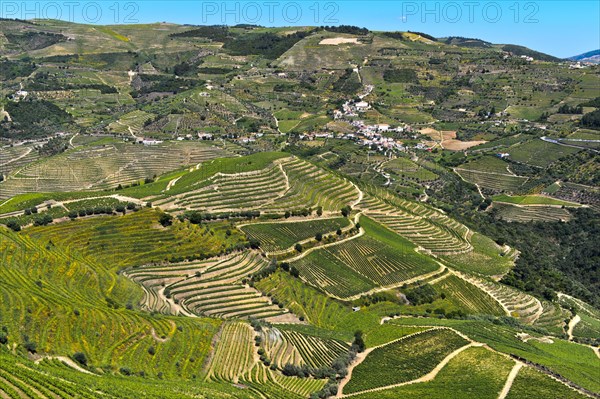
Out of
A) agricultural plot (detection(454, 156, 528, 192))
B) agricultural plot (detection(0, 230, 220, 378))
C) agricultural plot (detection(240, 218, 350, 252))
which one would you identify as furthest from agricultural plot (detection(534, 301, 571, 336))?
agricultural plot (detection(454, 156, 528, 192))

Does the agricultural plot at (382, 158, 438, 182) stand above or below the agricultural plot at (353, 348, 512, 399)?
above

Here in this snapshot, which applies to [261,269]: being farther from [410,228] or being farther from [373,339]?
[410,228]

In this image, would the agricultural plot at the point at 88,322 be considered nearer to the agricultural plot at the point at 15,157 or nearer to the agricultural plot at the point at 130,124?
the agricultural plot at the point at 15,157

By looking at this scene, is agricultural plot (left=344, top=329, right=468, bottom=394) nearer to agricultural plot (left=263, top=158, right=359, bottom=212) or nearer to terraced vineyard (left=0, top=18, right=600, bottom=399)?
terraced vineyard (left=0, top=18, right=600, bottom=399)

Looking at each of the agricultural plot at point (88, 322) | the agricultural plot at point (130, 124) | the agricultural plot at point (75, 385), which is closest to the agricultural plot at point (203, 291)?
the agricultural plot at point (88, 322)

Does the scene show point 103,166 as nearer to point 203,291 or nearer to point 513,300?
point 203,291

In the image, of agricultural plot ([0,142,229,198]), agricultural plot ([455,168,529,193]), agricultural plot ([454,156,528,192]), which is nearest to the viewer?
agricultural plot ([0,142,229,198])
